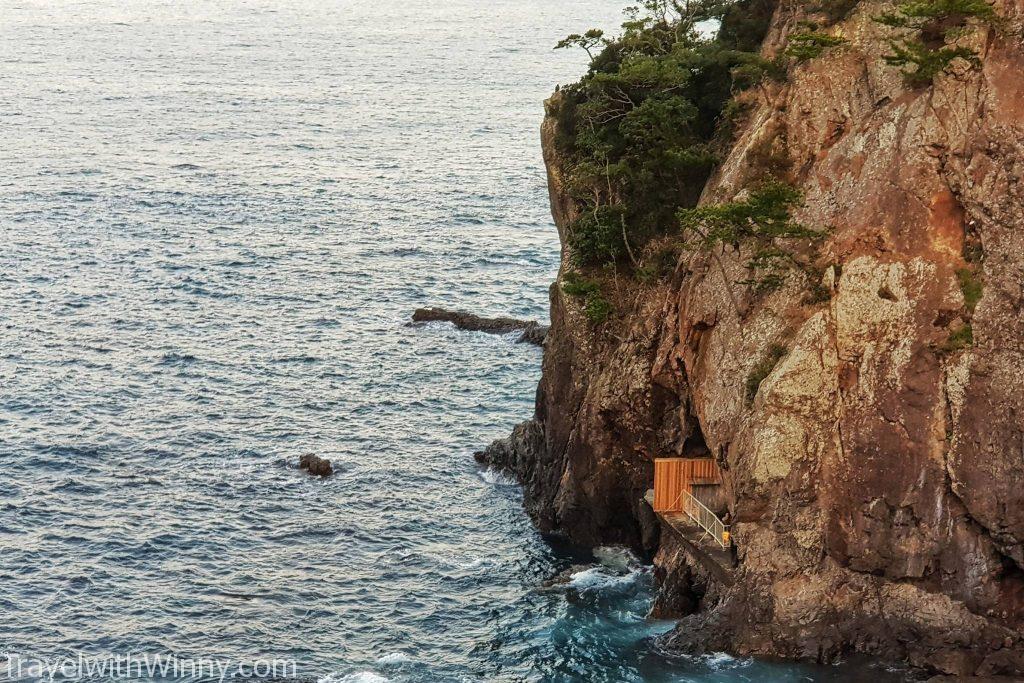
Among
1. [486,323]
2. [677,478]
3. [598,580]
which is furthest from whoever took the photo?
[486,323]

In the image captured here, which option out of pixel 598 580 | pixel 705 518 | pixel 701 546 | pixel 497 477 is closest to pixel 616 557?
pixel 598 580

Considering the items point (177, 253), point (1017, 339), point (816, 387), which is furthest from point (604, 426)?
point (177, 253)

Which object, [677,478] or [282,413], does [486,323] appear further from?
[677,478]

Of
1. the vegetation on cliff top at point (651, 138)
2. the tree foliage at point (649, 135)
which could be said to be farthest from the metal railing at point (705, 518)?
the tree foliage at point (649, 135)

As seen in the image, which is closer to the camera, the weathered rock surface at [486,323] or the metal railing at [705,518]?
the metal railing at [705,518]

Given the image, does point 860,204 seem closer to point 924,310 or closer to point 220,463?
point 924,310

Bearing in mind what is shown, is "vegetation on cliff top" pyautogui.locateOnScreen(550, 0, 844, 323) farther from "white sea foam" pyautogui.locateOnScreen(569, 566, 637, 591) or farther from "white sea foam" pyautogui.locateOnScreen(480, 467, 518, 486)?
"white sea foam" pyautogui.locateOnScreen(569, 566, 637, 591)

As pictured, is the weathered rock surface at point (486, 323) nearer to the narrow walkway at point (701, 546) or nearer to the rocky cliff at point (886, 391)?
the narrow walkway at point (701, 546)
